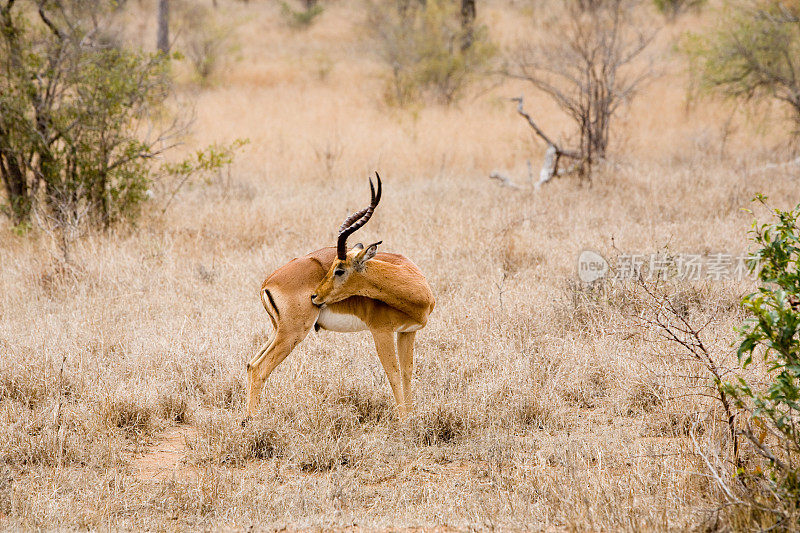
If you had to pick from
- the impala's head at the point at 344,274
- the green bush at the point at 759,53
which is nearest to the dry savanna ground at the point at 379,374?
the impala's head at the point at 344,274

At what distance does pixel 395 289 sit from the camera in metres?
4.64

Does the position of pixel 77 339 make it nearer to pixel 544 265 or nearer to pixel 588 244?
pixel 544 265

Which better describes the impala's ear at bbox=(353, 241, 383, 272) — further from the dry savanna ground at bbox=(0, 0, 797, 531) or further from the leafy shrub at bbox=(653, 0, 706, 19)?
the leafy shrub at bbox=(653, 0, 706, 19)

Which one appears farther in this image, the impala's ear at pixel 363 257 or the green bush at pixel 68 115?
the green bush at pixel 68 115

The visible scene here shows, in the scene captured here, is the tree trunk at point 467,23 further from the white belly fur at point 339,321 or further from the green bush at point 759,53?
the white belly fur at point 339,321

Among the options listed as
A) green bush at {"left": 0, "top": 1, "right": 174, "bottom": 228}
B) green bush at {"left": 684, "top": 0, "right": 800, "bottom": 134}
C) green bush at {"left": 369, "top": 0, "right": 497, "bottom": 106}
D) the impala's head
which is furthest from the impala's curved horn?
green bush at {"left": 369, "top": 0, "right": 497, "bottom": 106}

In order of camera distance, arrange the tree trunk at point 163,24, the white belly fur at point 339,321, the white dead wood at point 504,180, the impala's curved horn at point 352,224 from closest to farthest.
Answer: the impala's curved horn at point 352,224, the white belly fur at point 339,321, the white dead wood at point 504,180, the tree trunk at point 163,24

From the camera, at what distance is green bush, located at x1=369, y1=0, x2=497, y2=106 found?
2084cm

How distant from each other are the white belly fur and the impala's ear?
1.19ft

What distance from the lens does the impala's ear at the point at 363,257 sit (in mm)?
4516

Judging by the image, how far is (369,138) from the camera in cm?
Result: 1603

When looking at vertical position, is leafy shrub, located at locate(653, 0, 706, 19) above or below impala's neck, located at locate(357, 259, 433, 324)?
above

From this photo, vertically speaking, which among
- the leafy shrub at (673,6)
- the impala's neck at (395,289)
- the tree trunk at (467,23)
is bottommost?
the impala's neck at (395,289)

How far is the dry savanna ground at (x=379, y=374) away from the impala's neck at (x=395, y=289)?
78 cm
